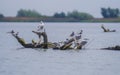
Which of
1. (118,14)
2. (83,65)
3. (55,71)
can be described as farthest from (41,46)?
(118,14)

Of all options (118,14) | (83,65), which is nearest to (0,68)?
(83,65)

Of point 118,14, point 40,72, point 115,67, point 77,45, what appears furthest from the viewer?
point 118,14

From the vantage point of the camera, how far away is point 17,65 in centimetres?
3509

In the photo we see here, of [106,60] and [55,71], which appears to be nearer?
[55,71]

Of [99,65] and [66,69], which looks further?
[99,65]

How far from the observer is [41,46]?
148 feet

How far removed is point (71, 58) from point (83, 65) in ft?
13.3

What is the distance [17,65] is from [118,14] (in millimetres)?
125393

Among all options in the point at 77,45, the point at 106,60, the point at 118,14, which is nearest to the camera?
the point at 106,60

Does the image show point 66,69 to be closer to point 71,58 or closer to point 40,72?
point 40,72

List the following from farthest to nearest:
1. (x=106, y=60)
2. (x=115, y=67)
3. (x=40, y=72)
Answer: (x=106, y=60) < (x=115, y=67) < (x=40, y=72)

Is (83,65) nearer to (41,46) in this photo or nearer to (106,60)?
(106,60)

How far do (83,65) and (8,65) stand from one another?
419cm

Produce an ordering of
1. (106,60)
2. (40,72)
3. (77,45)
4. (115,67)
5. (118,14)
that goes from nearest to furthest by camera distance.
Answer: (40,72)
(115,67)
(106,60)
(77,45)
(118,14)
